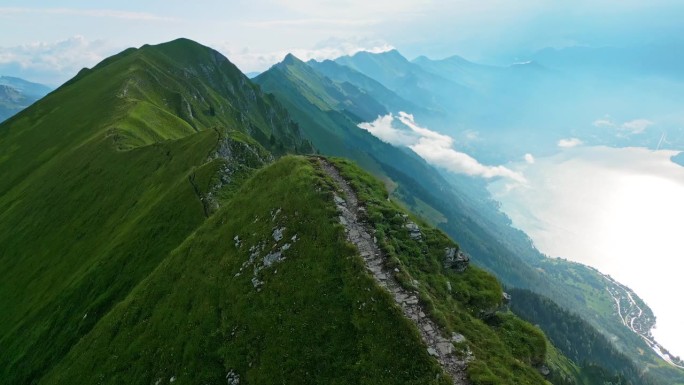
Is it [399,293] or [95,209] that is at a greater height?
[399,293]

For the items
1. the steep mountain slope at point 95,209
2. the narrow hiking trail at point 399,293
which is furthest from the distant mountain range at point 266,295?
the steep mountain slope at point 95,209

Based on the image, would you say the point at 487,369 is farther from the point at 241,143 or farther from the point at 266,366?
the point at 241,143

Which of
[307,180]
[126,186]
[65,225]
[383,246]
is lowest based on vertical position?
[65,225]

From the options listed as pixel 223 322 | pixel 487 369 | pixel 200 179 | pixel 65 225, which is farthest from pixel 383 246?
pixel 65 225

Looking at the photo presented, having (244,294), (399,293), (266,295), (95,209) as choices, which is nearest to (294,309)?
(266,295)

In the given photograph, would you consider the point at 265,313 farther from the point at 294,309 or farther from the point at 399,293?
the point at 399,293

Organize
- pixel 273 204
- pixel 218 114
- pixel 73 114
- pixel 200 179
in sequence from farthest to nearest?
pixel 218 114 → pixel 73 114 → pixel 200 179 → pixel 273 204

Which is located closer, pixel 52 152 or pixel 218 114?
pixel 52 152
